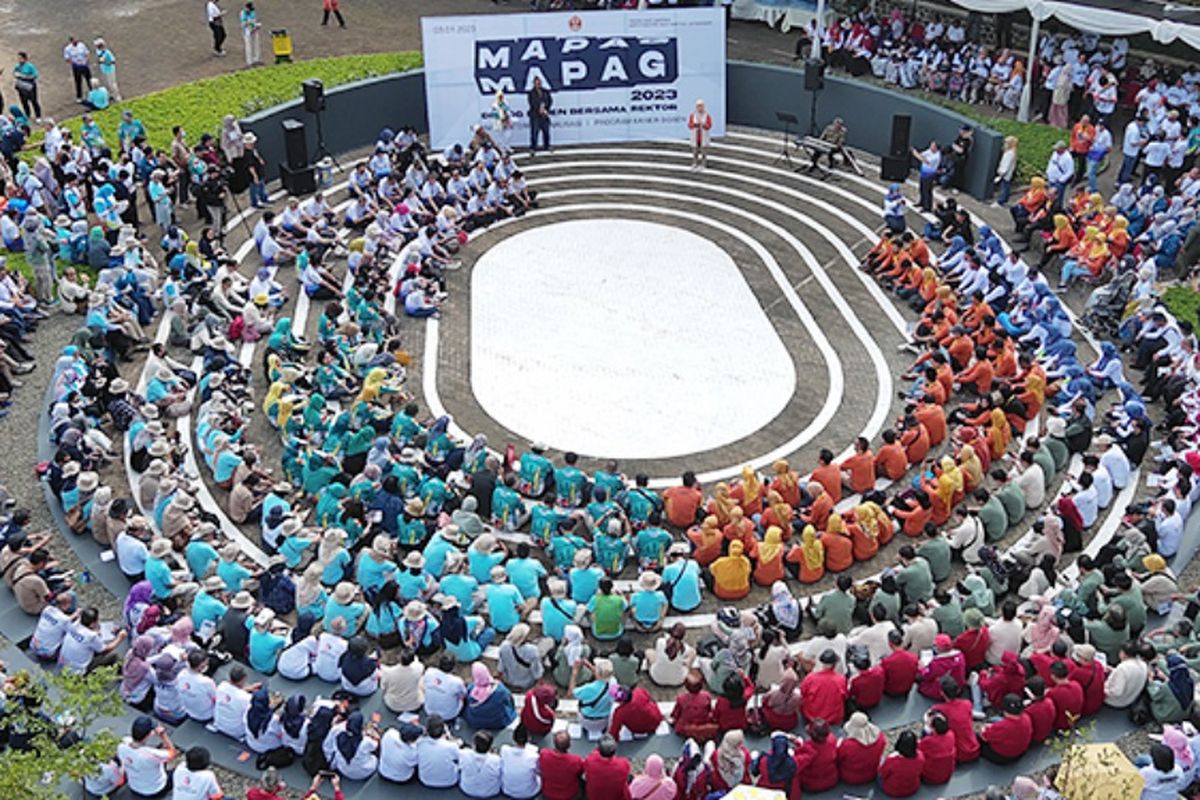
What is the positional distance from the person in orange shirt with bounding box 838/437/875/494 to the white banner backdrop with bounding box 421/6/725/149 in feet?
49.2

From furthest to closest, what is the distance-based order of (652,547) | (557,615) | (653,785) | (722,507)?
(722,507), (652,547), (557,615), (653,785)

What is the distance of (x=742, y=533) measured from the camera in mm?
17562

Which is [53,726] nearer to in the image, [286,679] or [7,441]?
[286,679]

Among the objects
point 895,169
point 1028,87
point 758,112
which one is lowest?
point 895,169

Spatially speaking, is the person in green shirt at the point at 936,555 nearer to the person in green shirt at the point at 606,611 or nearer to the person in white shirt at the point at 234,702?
the person in green shirt at the point at 606,611

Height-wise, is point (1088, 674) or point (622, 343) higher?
point (1088, 674)

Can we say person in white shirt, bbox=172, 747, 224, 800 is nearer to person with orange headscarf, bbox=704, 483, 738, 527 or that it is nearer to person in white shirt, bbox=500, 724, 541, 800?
person in white shirt, bbox=500, 724, 541, 800

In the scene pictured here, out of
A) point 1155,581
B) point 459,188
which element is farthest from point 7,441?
point 1155,581

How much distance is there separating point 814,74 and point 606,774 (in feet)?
71.6

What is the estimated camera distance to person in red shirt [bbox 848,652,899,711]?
14.5m

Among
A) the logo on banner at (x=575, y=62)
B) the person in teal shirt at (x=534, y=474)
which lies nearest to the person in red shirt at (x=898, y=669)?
the person in teal shirt at (x=534, y=474)

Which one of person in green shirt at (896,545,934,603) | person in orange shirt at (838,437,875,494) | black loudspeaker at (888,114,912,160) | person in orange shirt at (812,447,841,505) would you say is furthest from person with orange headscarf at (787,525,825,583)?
black loudspeaker at (888,114,912,160)

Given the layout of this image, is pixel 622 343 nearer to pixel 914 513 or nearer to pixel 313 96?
pixel 914 513

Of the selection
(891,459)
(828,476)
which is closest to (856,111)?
(891,459)
